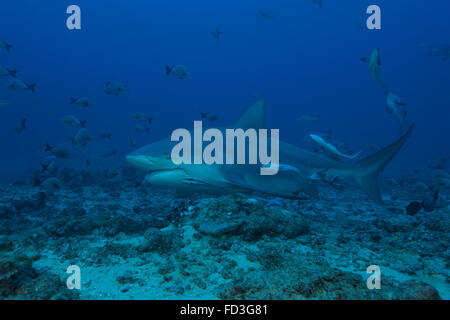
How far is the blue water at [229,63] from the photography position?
9419 centimetres

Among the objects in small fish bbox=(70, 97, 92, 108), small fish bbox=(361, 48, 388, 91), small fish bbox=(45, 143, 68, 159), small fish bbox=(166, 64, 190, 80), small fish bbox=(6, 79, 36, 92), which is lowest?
small fish bbox=(45, 143, 68, 159)

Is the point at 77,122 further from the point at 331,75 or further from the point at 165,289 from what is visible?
the point at 331,75

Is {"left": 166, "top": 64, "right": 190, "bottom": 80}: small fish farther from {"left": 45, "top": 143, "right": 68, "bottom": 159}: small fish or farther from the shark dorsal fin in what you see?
the shark dorsal fin

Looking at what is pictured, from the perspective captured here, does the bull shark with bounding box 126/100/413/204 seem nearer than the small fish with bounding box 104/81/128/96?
Yes

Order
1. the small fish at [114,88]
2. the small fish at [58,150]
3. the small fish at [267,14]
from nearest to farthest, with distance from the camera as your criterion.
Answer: the small fish at [58,150]
the small fish at [114,88]
the small fish at [267,14]

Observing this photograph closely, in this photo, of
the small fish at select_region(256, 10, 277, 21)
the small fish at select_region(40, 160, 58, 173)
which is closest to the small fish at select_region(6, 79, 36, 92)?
the small fish at select_region(40, 160, 58, 173)

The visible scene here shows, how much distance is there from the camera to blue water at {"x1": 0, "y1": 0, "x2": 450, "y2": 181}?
94188 mm

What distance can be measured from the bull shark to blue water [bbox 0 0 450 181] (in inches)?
2932

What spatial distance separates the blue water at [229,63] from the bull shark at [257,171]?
244ft

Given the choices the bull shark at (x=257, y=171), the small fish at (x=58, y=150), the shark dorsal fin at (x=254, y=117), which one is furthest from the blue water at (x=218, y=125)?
the shark dorsal fin at (x=254, y=117)

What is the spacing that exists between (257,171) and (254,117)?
1.16 meters

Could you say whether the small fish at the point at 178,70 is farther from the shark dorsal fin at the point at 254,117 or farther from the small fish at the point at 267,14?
the small fish at the point at 267,14
